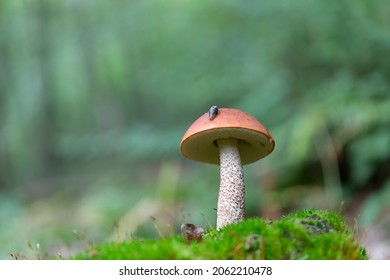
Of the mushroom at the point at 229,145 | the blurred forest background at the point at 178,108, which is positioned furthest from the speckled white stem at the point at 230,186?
the blurred forest background at the point at 178,108

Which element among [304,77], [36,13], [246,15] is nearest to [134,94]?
[36,13]

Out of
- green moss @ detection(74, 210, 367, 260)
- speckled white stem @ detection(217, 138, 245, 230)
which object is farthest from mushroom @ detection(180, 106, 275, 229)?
green moss @ detection(74, 210, 367, 260)

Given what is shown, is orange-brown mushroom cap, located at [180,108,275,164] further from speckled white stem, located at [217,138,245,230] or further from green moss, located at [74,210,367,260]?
green moss, located at [74,210,367,260]

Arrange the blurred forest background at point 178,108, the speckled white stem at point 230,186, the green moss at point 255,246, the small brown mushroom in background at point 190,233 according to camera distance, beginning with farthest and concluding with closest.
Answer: the blurred forest background at point 178,108 < the speckled white stem at point 230,186 < the small brown mushroom in background at point 190,233 < the green moss at point 255,246

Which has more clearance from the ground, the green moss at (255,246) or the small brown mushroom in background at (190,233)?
the small brown mushroom in background at (190,233)

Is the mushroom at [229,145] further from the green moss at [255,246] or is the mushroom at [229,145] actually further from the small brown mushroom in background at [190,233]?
the green moss at [255,246]

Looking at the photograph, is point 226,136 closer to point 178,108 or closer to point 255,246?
point 255,246
